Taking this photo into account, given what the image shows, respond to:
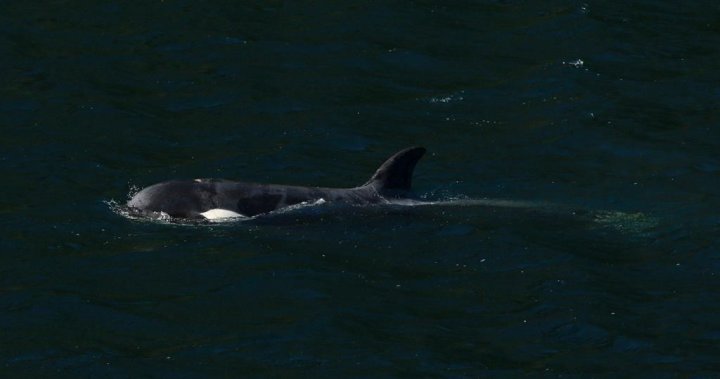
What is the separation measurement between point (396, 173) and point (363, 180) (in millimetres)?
1501

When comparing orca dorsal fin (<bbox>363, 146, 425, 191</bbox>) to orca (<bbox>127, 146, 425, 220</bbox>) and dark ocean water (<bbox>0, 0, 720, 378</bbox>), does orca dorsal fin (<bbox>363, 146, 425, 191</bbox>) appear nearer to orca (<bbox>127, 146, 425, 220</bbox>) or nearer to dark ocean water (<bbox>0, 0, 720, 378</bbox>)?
orca (<bbox>127, 146, 425, 220</bbox>)

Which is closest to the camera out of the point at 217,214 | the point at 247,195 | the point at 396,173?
the point at 217,214

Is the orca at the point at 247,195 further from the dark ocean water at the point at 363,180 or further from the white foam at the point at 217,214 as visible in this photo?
the dark ocean water at the point at 363,180

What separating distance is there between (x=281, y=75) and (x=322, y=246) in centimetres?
708

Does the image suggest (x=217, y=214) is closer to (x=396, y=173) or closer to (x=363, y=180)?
(x=396, y=173)

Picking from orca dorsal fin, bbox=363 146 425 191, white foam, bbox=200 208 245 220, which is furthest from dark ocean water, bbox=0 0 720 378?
orca dorsal fin, bbox=363 146 425 191

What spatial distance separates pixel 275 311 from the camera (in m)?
13.8

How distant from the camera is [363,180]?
59.7 feet

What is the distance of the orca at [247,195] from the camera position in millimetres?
15984

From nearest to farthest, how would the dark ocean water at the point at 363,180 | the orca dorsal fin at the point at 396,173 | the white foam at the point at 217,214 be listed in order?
the dark ocean water at the point at 363,180, the white foam at the point at 217,214, the orca dorsal fin at the point at 396,173

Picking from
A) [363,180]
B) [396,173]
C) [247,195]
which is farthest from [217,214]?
[363,180]

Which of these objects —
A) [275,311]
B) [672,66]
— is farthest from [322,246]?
[672,66]

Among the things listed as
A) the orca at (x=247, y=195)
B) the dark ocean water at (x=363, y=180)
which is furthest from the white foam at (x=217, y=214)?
the dark ocean water at (x=363, y=180)

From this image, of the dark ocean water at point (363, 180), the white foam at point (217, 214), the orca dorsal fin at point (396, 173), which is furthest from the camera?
the orca dorsal fin at point (396, 173)
